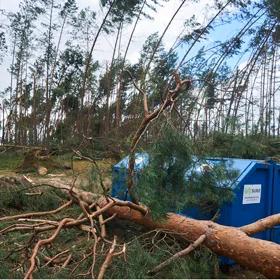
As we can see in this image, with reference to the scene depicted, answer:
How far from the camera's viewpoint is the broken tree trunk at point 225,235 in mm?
3297

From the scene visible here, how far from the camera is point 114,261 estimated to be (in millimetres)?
3359

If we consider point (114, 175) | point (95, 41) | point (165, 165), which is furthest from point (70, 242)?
point (95, 41)

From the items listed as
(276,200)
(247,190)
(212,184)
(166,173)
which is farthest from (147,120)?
(276,200)

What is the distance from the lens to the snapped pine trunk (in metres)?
3.28

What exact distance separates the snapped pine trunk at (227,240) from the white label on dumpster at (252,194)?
2.45ft

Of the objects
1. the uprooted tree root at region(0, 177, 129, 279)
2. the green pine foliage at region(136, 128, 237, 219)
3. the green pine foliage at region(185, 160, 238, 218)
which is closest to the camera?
the uprooted tree root at region(0, 177, 129, 279)

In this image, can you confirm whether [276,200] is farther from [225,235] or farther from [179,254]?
[179,254]

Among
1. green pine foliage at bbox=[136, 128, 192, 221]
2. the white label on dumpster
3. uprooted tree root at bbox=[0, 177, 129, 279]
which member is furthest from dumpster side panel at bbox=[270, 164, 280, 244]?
uprooted tree root at bbox=[0, 177, 129, 279]

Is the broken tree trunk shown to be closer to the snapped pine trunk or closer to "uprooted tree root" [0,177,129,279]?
the snapped pine trunk

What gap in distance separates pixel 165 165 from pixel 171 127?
336 millimetres

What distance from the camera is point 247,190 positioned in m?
4.43

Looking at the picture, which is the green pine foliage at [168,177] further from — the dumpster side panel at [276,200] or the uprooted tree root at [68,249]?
the dumpster side panel at [276,200]

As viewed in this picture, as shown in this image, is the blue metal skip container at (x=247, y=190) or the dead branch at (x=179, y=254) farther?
the blue metal skip container at (x=247, y=190)

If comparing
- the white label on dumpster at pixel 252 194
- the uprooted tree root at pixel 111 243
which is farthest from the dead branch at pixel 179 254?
the white label on dumpster at pixel 252 194
